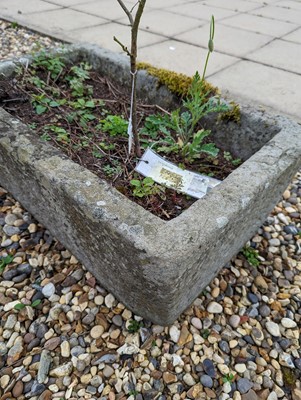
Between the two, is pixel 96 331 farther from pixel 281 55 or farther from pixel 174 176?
pixel 281 55

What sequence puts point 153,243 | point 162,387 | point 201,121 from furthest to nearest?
point 201,121, point 162,387, point 153,243

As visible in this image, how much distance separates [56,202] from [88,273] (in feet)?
1.51

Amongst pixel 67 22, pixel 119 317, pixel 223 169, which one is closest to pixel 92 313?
pixel 119 317

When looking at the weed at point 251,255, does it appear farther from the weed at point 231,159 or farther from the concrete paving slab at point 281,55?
the concrete paving slab at point 281,55

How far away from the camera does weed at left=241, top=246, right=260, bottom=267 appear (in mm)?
1896

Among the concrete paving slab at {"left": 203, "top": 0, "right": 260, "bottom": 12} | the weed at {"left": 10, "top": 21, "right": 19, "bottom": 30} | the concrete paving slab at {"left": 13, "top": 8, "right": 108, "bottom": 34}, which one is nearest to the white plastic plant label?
the concrete paving slab at {"left": 13, "top": 8, "right": 108, "bottom": 34}

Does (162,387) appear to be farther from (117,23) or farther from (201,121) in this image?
(117,23)

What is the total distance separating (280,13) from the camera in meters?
4.99

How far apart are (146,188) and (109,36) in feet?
9.53

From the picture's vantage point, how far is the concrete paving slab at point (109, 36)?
3740 millimetres

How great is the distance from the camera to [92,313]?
1618mm

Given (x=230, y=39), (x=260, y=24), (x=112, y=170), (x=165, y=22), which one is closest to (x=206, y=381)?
(x=112, y=170)

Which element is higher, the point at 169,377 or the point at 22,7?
the point at 22,7

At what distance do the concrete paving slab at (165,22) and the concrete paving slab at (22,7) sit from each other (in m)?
1.03
